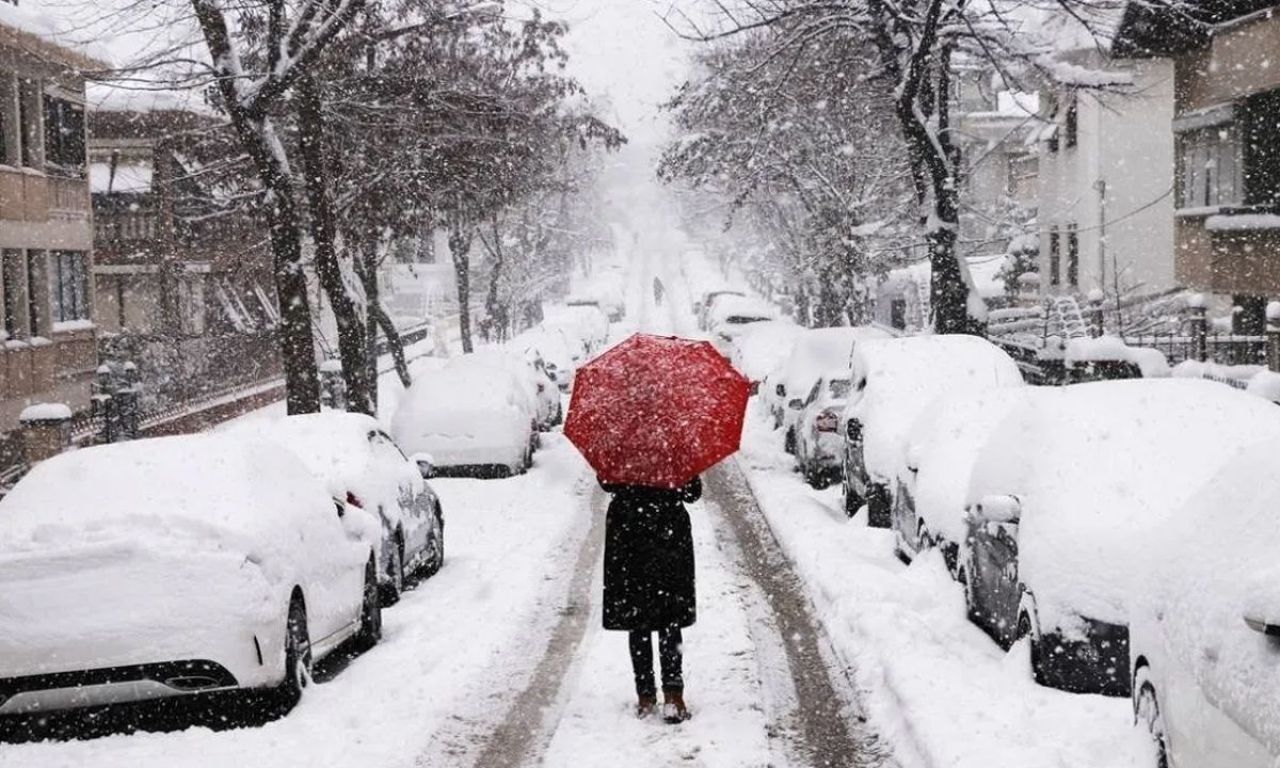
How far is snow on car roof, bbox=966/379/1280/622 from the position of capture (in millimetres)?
7578

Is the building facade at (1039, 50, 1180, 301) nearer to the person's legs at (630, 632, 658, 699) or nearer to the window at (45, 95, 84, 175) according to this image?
the window at (45, 95, 84, 175)

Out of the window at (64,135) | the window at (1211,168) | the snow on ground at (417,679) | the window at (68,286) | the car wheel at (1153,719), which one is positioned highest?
the window at (64,135)

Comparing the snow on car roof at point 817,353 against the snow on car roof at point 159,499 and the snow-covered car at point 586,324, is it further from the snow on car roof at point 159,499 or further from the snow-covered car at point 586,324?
the snow-covered car at point 586,324

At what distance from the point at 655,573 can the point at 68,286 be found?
25.9 m

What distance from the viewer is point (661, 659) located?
7.84 metres

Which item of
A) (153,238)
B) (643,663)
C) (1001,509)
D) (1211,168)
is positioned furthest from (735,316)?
(643,663)

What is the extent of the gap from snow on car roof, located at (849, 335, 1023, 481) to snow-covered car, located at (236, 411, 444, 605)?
178 inches

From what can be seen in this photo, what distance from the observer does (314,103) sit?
790 inches

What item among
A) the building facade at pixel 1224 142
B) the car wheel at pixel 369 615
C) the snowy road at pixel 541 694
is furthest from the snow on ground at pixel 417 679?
the building facade at pixel 1224 142

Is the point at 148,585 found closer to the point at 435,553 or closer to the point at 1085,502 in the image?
the point at 1085,502

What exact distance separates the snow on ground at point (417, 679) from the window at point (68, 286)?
17.2 metres

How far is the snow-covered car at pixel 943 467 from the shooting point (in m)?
10.7

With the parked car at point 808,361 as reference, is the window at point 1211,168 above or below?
above

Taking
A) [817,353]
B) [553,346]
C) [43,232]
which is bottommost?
[553,346]
